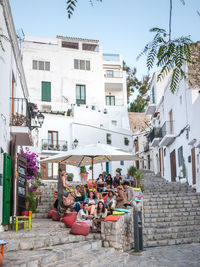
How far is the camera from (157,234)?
13.0 meters

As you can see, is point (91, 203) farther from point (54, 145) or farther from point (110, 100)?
point (110, 100)

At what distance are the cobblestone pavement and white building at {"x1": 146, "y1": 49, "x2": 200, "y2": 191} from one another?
21.8 feet

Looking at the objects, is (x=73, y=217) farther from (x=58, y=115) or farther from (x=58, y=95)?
(x=58, y=95)

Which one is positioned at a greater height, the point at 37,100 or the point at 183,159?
the point at 37,100

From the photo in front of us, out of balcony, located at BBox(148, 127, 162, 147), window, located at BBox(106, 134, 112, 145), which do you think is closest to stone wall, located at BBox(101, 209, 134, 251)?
balcony, located at BBox(148, 127, 162, 147)

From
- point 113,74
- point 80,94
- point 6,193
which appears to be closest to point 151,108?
point 80,94

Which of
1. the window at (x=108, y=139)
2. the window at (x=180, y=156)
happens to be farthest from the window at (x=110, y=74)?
the window at (x=180, y=156)

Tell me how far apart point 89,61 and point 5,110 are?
28258 millimetres

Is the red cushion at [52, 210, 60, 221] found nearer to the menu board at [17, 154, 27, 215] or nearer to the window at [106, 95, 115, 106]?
the menu board at [17, 154, 27, 215]

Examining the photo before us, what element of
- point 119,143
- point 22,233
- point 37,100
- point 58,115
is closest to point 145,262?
point 22,233

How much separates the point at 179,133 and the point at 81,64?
1807cm

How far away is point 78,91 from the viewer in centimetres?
3719

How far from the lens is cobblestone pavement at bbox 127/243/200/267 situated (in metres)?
9.00

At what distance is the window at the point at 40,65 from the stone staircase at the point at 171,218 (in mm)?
21528
